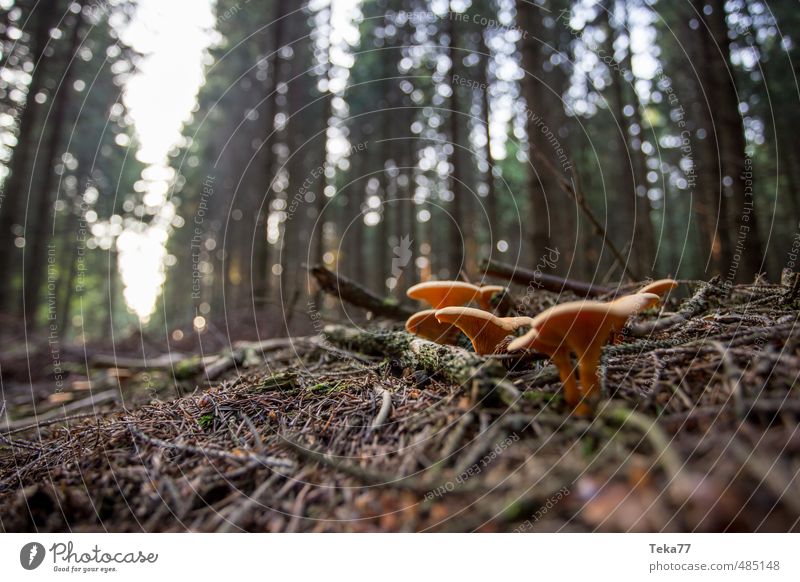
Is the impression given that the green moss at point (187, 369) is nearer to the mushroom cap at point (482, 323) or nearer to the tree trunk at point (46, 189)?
the mushroom cap at point (482, 323)

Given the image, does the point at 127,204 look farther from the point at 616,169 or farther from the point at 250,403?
the point at 616,169

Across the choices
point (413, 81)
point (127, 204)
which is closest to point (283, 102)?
point (413, 81)

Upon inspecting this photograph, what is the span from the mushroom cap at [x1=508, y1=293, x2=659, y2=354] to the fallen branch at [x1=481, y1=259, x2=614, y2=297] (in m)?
1.92

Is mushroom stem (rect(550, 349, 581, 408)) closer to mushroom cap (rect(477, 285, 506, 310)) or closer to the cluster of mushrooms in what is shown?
the cluster of mushrooms

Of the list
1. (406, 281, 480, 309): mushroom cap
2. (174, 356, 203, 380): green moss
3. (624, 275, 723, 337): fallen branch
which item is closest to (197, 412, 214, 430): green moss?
(406, 281, 480, 309): mushroom cap

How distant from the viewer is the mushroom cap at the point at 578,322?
49.4 inches

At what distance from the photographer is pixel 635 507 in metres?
0.94

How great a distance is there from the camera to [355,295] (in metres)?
3.85

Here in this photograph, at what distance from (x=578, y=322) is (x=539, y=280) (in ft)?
7.27
